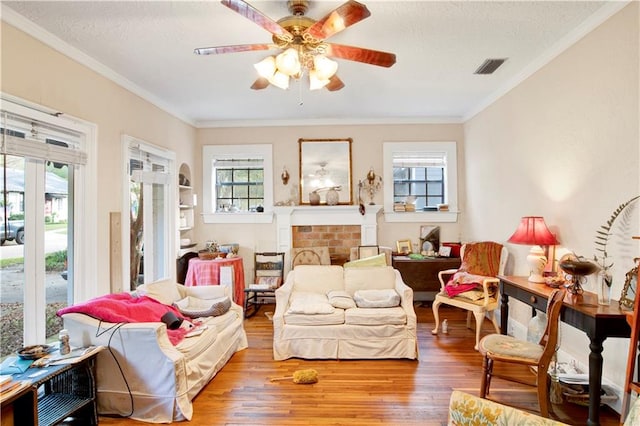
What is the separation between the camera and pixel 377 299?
138 inches

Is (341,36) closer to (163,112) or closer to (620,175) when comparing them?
(620,175)

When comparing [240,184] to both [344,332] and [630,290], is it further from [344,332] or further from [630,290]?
[630,290]

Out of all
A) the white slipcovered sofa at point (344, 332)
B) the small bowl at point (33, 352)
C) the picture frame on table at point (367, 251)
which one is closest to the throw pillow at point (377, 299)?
the white slipcovered sofa at point (344, 332)

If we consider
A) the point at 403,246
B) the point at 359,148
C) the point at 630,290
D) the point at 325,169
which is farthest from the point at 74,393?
the point at 359,148

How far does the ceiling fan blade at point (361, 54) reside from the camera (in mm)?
2252

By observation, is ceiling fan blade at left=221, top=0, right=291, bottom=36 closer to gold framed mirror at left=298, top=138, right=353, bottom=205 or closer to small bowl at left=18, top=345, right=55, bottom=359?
small bowl at left=18, top=345, right=55, bottom=359

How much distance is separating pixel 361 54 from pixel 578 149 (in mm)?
1911

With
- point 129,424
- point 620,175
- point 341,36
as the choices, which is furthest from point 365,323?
point 341,36

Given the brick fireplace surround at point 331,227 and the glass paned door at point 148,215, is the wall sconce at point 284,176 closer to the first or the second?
the brick fireplace surround at point 331,227

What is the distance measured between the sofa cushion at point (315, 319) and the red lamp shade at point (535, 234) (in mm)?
1725

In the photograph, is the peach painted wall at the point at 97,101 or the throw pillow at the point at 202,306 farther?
the throw pillow at the point at 202,306

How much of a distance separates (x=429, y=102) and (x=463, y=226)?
1929 millimetres

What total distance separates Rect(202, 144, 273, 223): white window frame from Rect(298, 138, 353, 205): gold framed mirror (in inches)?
19.3

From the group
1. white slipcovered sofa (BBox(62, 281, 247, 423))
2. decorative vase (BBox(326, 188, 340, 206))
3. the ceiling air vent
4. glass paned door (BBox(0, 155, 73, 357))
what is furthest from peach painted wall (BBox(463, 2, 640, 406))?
glass paned door (BBox(0, 155, 73, 357))
